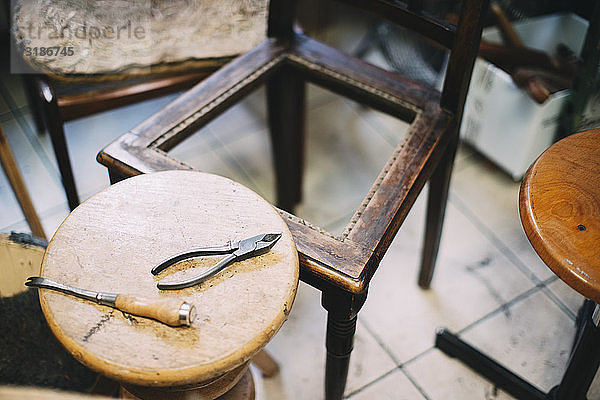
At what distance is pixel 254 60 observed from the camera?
54.1 inches

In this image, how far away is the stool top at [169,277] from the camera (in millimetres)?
810

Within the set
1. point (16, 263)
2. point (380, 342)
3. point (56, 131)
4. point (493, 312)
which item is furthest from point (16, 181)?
point (493, 312)

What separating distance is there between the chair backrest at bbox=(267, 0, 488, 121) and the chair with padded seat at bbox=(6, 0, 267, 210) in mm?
384

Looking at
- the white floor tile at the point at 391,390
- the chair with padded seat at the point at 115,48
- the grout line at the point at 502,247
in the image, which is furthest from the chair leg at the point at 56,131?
the grout line at the point at 502,247

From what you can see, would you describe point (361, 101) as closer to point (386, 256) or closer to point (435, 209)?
point (435, 209)

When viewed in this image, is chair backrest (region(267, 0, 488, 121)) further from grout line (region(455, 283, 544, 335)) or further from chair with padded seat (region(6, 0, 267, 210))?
grout line (region(455, 283, 544, 335))

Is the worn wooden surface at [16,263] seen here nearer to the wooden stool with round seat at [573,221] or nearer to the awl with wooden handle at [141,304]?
the awl with wooden handle at [141,304]

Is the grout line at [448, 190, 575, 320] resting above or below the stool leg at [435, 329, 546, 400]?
above

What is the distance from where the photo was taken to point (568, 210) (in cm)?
96

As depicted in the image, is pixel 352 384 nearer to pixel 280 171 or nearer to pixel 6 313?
pixel 280 171

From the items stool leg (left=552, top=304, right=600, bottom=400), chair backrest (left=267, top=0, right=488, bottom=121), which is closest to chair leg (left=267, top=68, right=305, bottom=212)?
chair backrest (left=267, top=0, right=488, bottom=121)

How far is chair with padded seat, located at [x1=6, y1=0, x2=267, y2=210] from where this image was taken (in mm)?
1425

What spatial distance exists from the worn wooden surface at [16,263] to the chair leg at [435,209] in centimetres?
86

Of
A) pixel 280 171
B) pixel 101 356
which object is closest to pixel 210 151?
pixel 280 171
